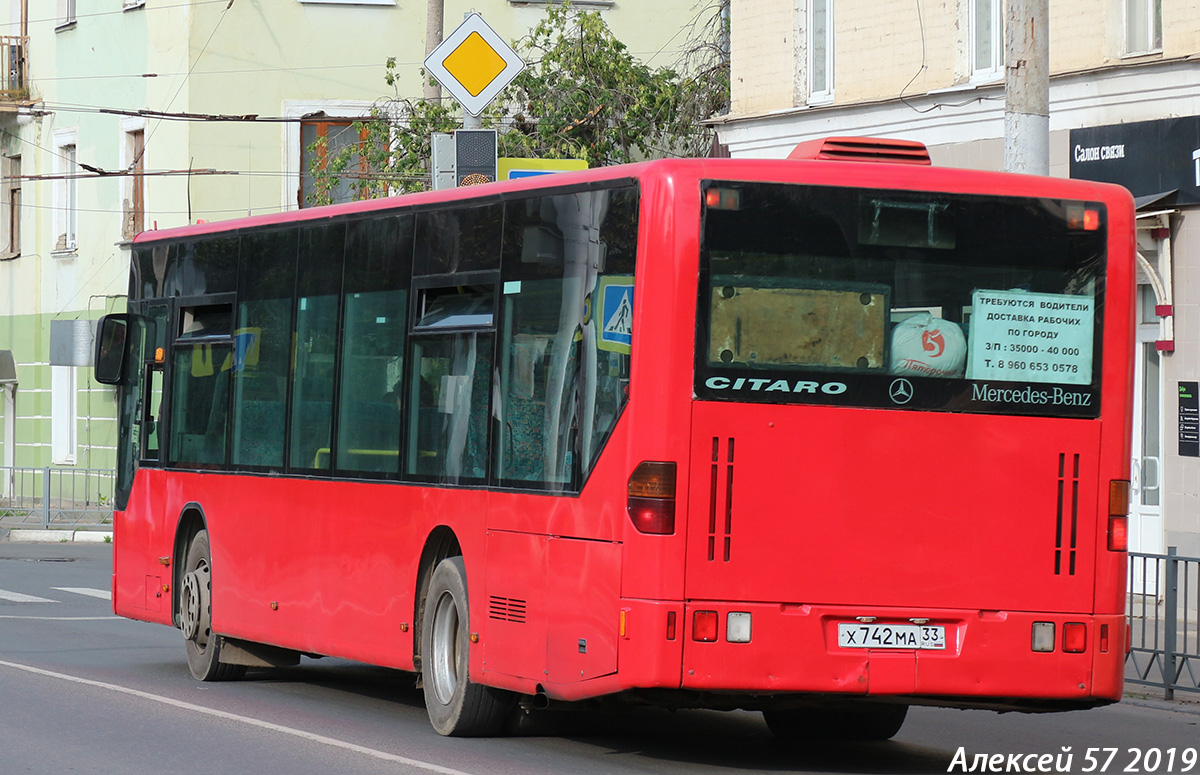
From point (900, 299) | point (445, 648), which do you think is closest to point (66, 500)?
point (445, 648)

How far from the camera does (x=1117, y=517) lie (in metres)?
9.45

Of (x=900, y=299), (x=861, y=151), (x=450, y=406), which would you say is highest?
(x=861, y=151)

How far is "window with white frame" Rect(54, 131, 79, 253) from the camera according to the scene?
Answer: 36938mm

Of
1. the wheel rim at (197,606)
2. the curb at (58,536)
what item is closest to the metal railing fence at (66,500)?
the curb at (58,536)

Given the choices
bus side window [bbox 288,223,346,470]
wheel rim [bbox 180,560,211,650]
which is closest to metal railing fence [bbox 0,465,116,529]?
wheel rim [bbox 180,560,211,650]

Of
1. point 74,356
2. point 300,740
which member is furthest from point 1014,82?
point 74,356

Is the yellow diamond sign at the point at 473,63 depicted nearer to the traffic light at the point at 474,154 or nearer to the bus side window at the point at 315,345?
the traffic light at the point at 474,154

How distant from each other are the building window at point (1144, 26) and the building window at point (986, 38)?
1756mm

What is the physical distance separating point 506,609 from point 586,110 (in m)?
21.6

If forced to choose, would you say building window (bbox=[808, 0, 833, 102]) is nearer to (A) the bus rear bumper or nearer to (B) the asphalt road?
(B) the asphalt road

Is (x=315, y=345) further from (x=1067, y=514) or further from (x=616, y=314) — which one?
(x=1067, y=514)

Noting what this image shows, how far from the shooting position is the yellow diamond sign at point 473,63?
54.1 feet

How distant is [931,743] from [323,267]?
4.53 meters

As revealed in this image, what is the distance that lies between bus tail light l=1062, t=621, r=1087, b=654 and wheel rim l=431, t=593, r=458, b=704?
315 cm
